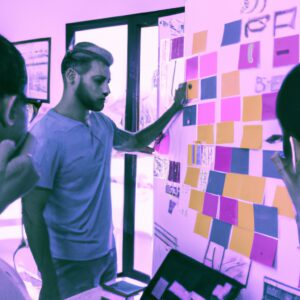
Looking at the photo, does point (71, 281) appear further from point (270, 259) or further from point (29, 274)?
point (270, 259)

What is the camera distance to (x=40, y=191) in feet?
3.90

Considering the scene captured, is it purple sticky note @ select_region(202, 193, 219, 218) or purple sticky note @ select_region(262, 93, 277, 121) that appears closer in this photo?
purple sticky note @ select_region(262, 93, 277, 121)

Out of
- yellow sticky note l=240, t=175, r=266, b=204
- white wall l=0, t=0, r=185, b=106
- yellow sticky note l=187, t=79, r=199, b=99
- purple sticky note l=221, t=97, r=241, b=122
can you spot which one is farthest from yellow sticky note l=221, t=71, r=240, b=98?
white wall l=0, t=0, r=185, b=106

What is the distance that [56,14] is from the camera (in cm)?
155

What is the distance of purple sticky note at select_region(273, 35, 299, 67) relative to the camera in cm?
86

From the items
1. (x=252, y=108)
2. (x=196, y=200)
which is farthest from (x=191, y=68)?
(x=196, y=200)

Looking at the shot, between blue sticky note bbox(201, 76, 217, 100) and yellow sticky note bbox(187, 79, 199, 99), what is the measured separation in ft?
0.10

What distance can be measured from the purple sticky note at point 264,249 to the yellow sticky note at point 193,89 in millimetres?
453

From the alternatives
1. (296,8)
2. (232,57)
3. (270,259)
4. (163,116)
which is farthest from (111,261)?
(296,8)

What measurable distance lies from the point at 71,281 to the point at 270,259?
0.74 m

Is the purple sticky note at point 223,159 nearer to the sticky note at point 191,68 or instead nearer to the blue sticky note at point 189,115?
the blue sticky note at point 189,115

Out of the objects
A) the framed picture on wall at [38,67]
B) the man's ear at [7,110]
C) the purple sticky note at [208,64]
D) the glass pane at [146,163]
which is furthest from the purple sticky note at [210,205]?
the framed picture on wall at [38,67]

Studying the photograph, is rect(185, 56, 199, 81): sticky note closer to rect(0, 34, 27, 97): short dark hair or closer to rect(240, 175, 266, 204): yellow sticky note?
rect(240, 175, 266, 204): yellow sticky note

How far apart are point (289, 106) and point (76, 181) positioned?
72cm
